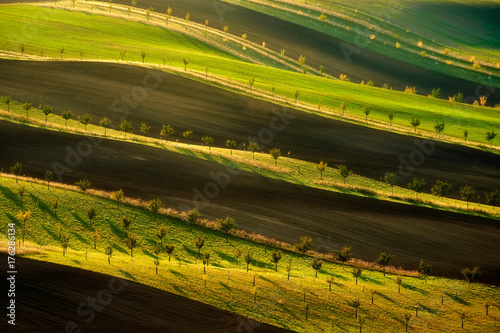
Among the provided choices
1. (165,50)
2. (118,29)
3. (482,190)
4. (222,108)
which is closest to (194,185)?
(222,108)

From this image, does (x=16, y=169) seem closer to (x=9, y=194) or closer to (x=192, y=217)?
(x=9, y=194)

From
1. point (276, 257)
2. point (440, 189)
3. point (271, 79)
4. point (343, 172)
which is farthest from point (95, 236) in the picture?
point (271, 79)

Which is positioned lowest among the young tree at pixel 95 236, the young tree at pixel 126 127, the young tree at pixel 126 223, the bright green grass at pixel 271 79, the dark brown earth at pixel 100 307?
the dark brown earth at pixel 100 307

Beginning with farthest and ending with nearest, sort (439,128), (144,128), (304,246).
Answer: (439,128) → (144,128) → (304,246)

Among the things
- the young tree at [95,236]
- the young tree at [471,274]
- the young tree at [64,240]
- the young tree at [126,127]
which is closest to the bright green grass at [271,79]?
the young tree at [126,127]

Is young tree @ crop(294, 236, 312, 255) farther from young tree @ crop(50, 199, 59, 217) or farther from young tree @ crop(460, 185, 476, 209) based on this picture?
young tree @ crop(460, 185, 476, 209)

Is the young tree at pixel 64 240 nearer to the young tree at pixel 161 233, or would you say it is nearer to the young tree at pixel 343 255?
the young tree at pixel 161 233

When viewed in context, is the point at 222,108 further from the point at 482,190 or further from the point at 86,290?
the point at 86,290

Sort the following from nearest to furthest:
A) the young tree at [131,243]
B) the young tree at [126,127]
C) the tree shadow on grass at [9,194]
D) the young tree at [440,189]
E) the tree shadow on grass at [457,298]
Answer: the tree shadow on grass at [457,298] < the young tree at [131,243] < the tree shadow on grass at [9,194] < the young tree at [440,189] < the young tree at [126,127]

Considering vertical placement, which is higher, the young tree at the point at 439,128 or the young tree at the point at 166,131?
the young tree at the point at 439,128
